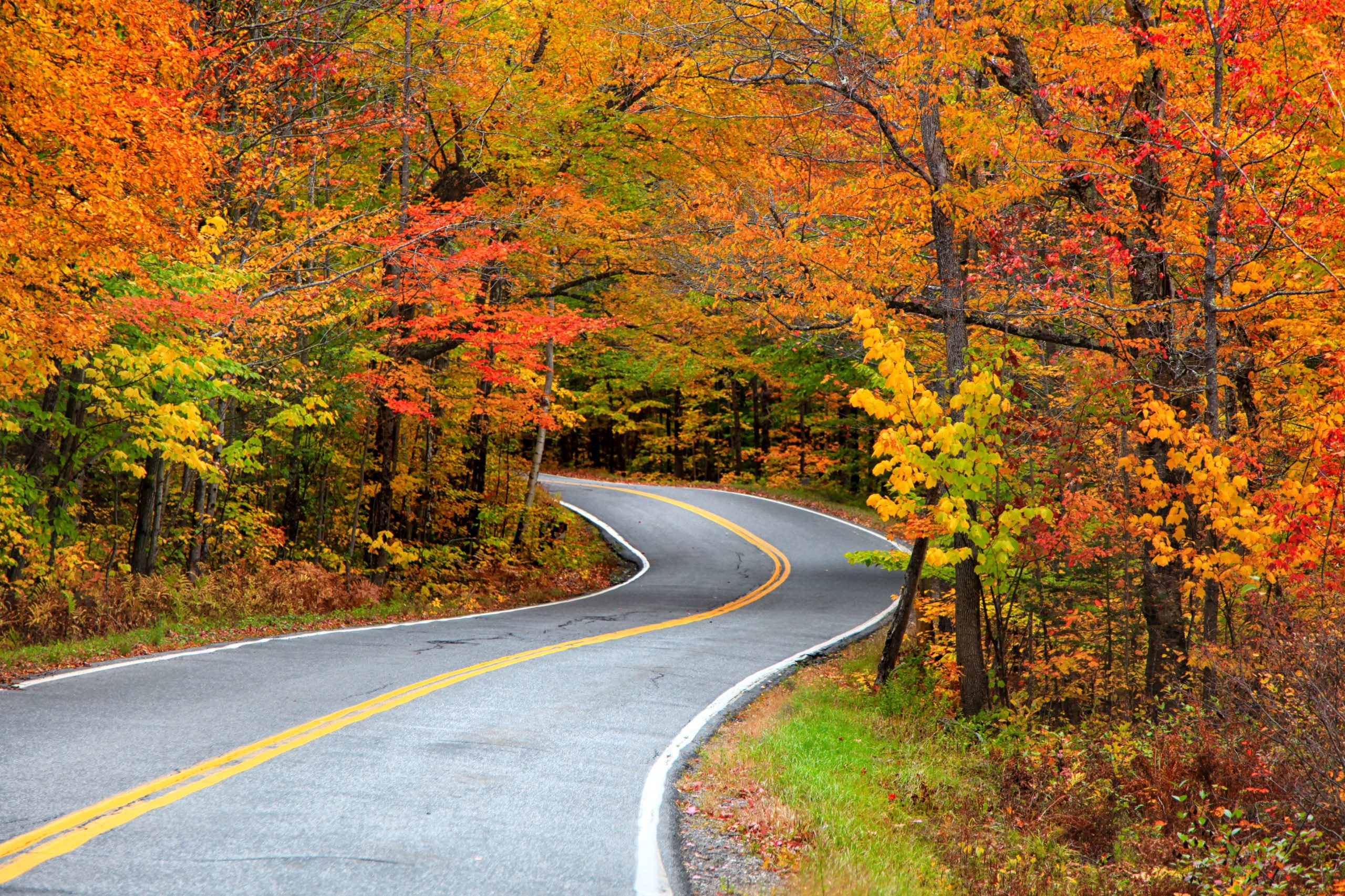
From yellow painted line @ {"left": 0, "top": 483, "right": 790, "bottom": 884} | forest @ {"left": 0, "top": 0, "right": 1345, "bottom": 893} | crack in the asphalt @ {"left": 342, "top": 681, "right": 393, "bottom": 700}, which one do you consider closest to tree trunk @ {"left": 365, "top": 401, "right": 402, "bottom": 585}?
forest @ {"left": 0, "top": 0, "right": 1345, "bottom": 893}

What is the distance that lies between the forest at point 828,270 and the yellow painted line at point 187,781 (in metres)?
4.68

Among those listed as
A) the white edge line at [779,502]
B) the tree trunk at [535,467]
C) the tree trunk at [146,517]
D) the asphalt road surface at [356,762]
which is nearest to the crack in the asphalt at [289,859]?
the asphalt road surface at [356,762]

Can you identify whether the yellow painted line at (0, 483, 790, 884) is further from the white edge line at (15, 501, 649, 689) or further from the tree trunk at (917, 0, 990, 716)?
the tree trunk at (917, 0, 990, 716)

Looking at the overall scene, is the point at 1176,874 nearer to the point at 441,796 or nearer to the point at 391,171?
the point at 441,796

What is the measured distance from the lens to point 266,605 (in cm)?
1449

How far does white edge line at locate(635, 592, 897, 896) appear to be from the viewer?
4.66 meters

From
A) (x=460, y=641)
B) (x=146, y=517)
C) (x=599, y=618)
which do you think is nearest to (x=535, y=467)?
A: (x=599, y=618)

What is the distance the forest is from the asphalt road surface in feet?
10.6

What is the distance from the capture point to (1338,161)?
321 inches

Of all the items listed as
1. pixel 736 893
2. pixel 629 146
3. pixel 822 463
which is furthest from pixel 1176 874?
pixel 822 463

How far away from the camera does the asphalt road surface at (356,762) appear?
4496mm

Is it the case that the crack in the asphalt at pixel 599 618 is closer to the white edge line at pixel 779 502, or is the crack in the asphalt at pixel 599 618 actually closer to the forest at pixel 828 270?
the forest at pixel 828 270

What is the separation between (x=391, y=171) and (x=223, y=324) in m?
9.00

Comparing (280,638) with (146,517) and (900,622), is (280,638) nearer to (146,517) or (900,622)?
(146,517)
